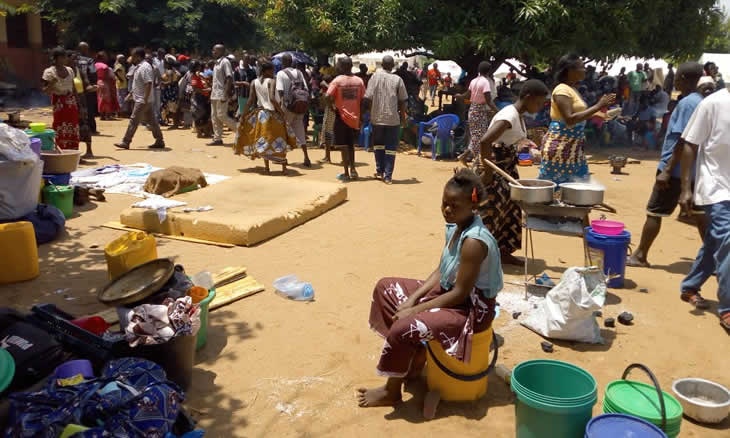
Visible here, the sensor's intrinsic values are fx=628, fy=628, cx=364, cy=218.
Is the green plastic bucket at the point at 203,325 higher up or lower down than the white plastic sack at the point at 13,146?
lower down

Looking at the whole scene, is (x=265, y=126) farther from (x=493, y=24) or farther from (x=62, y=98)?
(x=493, y=24)

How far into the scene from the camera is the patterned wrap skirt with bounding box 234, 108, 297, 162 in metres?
9.72

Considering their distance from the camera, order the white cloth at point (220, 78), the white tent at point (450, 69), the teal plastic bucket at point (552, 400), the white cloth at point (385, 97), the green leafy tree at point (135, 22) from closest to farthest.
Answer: the teal plastic bucket at point (552, 400) < the white cloth at point (385, 97) < the white cloth at point (220, 78) < the green leafy tree at point (135, 22) < the white tent at point (450, 69)

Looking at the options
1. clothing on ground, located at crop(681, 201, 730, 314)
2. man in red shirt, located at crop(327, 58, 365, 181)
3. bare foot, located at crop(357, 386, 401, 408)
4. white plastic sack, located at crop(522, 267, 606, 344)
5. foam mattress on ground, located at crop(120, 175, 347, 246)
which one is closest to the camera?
bare foot, located at crop(357, 386, 401, 408)

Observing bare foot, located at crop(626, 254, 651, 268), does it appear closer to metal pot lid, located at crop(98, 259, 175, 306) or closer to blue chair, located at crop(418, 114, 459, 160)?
metal pot lid, located at crop(98, 259, 175, 306)

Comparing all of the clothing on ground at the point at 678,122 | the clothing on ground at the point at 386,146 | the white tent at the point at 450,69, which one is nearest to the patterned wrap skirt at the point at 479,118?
the clothing on ground at the point at 386,146

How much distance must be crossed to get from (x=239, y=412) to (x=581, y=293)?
2306 mm

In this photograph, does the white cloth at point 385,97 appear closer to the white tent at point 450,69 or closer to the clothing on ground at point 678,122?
the clothing on ground at point 678,122

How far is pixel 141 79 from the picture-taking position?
11.3m

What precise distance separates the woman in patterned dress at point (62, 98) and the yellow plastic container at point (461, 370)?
27.2ft

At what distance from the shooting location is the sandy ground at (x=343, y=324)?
137 inches

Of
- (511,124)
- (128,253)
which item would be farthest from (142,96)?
(511,124)

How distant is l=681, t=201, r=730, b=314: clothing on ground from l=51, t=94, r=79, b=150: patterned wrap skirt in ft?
29.2

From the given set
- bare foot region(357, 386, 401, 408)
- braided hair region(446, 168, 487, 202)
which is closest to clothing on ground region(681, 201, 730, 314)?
braided hair region(446, 168, 487, 202)
